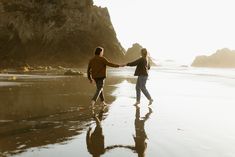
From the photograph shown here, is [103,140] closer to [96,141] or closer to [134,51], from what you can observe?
[96,141]

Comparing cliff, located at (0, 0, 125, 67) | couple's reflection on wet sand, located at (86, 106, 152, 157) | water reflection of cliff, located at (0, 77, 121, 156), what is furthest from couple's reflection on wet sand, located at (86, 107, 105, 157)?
cliff, located at (0, 0, 125, 67)

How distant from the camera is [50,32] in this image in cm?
10656

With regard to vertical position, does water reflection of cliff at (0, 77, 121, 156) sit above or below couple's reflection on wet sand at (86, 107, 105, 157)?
below

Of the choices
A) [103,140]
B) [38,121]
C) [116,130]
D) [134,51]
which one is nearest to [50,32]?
[134,51]

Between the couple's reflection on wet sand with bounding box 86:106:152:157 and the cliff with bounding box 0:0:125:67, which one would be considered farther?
the cliff with bounding box 0:0:125:67

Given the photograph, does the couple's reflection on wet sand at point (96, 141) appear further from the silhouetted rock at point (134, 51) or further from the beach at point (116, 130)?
the silhouetted rock at point (134, 51)

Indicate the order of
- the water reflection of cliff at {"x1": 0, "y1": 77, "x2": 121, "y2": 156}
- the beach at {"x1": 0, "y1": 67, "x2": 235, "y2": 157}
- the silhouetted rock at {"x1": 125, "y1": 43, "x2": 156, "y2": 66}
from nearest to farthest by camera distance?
the beach at {"x1": 0, "y1": 67, "x2": 235, "y2": 157}
the water reflection of cliff at {"x1": 0, "y1": 77, "x2": 121, "y2": 156}
the silhouetted rock at {"x1": 125, "y1": 43, "x2": 156, "y2": 66}

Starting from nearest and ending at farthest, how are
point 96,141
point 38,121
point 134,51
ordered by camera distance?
point 96,141 → point 38,121 → point 134,51

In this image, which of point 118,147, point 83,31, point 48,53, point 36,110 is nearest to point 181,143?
point 118,147

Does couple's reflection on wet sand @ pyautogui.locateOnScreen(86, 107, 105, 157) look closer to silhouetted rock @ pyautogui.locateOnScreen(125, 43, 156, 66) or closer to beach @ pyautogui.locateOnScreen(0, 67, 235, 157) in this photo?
beach @ pyautogui.locateOnScreen(0, 67, 235, 157)

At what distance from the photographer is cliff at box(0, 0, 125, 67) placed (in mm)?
102000

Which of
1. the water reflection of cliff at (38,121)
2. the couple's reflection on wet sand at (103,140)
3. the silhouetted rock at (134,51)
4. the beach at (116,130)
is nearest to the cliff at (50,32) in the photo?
the silhouetted rock at (134,51)

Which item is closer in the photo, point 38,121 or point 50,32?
point 38,121

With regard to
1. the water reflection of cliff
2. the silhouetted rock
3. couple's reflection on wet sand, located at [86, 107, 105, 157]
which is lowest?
the water reflection of cliff
